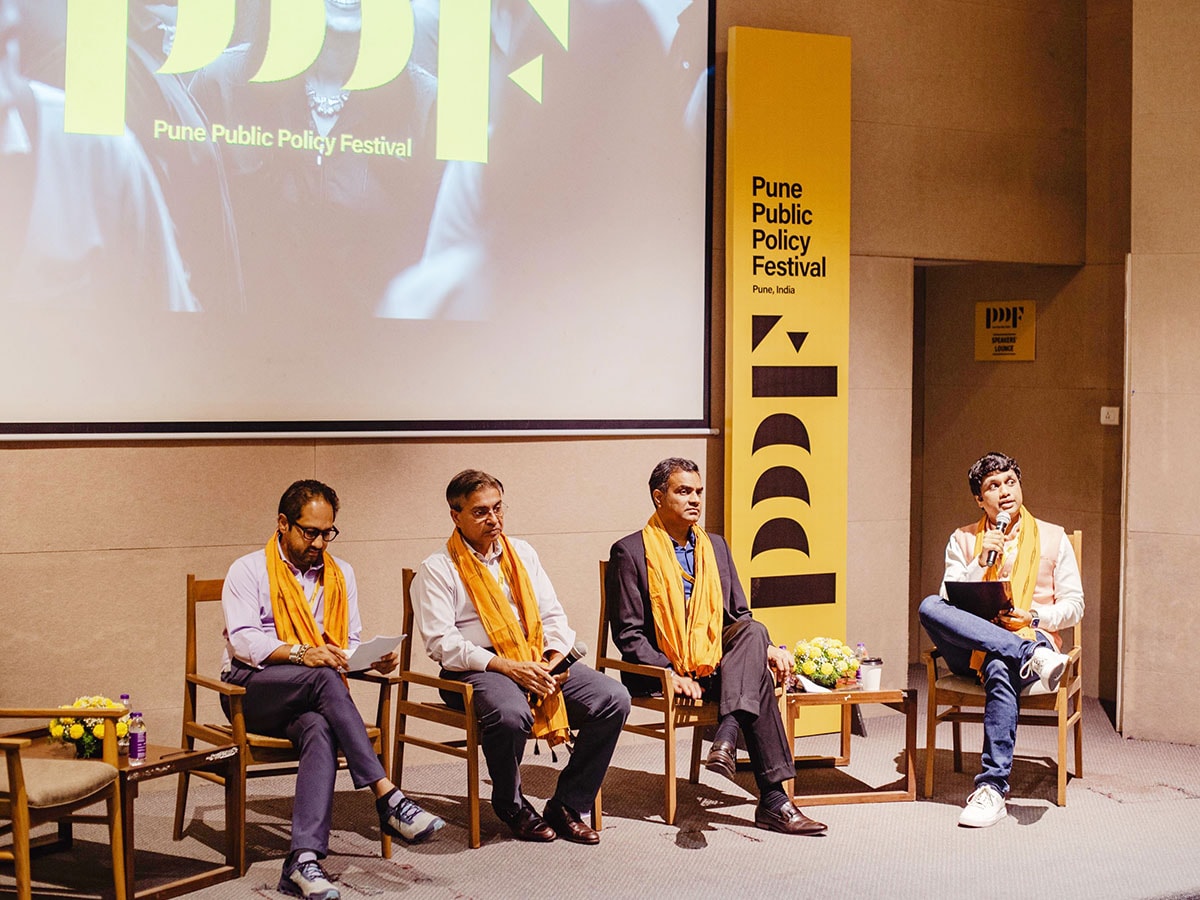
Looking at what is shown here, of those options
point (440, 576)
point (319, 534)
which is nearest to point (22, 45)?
point (319, 534)

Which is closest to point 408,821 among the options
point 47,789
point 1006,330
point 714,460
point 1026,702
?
point 47,789

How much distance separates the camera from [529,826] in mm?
4320

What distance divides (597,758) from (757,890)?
2.32 feet

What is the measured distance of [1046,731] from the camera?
5.84 metres

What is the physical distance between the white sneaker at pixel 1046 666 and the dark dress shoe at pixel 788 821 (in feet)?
2.99

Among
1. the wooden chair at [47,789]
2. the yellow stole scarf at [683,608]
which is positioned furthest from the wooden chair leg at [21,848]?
the yellow stole scarf at [683,608]

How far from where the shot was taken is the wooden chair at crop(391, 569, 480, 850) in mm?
4230

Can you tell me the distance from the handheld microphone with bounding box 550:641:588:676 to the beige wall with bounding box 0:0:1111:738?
987mm

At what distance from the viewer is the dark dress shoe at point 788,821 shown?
174 inches

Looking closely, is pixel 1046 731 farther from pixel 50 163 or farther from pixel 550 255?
pixel 50 163

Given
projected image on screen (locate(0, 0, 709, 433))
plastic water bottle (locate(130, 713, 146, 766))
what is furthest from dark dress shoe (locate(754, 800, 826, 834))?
plastic water bottle (locate(130, 713, 146, 766))

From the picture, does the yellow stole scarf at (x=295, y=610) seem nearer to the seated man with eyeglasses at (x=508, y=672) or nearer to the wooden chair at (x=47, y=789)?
the seated man with eyeglasses at (x=508, y=672)

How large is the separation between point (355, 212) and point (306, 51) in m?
0.60

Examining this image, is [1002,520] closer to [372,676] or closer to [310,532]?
[372,676]
